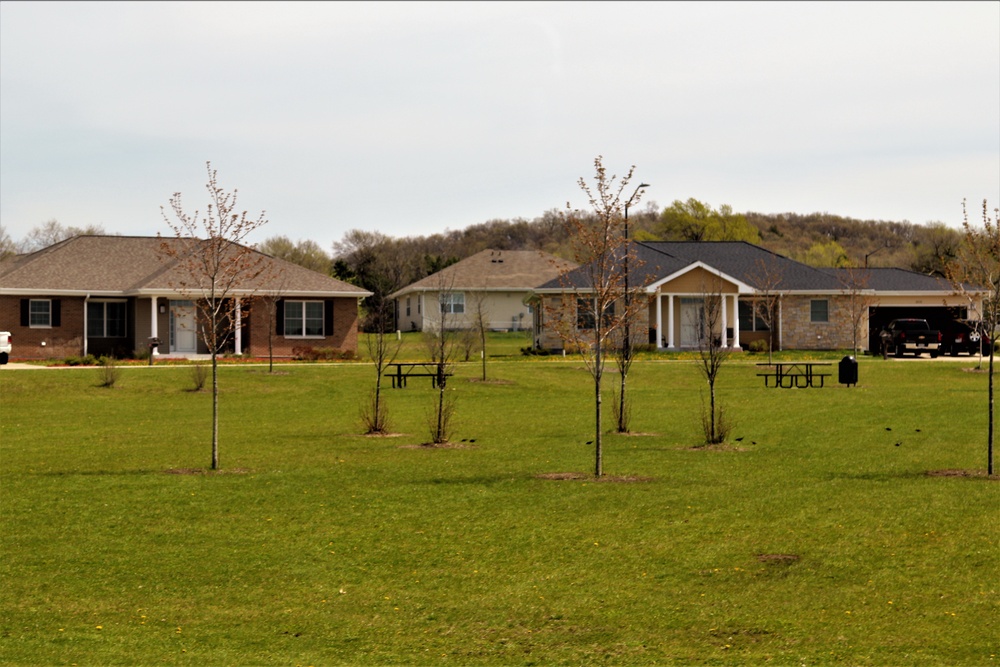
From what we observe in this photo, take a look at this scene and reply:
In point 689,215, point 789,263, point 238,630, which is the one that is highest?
point 689,215

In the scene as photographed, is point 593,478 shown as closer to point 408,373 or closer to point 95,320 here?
point 408,373

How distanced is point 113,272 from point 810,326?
31.0m

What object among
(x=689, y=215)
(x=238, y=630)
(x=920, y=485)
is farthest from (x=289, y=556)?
(x=689, y=215)

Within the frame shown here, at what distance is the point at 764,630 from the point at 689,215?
9466cm

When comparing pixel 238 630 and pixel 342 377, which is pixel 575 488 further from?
pixel 342 377

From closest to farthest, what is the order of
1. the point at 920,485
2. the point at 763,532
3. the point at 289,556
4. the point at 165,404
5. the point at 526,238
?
the point at 289,556 → the point at 763,532 → the point at 920,485 → the point at 165,404 → the point at 526,238

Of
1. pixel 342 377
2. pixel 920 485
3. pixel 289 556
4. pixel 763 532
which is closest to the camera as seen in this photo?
pixel 289 556

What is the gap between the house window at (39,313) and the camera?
44281 mm

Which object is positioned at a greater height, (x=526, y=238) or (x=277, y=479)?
(x=526, y=238)

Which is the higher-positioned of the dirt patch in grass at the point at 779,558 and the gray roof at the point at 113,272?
the gray roof at the point at 113,272

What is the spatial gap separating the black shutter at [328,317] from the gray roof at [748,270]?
9.58 meters

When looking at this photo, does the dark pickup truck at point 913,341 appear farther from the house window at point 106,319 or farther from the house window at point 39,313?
the house window at point 39,313

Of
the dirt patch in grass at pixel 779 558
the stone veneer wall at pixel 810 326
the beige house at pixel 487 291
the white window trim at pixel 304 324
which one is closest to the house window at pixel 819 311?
the stone veneer wall at pixel 810 326

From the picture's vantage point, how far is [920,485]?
15719 millimetres
